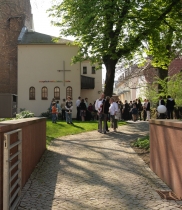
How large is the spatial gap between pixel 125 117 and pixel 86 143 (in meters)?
17.1

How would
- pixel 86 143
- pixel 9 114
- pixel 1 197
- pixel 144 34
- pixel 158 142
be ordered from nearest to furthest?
pixel 1 197 < pixel 9 114 < pixel 158 142 < pixel 86 143 < pixel 144 34

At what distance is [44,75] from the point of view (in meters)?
37.2

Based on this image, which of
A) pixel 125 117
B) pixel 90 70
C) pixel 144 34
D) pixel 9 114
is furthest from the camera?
pixel 90 70

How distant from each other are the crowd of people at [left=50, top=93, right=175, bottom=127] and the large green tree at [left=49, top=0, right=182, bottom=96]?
350cm

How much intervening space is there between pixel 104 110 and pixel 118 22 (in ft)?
20.5

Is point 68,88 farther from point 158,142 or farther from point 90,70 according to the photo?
point 158,142

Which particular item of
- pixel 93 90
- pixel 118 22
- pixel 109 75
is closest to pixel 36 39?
pixel 93 90

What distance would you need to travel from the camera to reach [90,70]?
48.3 m

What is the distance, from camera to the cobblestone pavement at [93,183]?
587cm

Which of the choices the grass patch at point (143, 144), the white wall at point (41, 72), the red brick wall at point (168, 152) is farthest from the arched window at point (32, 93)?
the red brick wall at point (168, 152)

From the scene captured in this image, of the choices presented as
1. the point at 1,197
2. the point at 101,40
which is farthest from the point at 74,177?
the point at 101,40

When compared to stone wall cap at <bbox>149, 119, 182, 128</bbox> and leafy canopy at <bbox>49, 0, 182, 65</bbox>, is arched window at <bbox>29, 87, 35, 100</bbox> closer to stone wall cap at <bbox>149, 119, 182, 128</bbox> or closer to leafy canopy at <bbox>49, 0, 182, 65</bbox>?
leafy canopy at <bbox>49, 0, 182, 65</bbox>

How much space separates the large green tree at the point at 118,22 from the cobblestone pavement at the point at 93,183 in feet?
34.8

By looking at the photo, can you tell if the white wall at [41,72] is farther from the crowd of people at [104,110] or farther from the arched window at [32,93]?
the crowd of people at [104,110]
